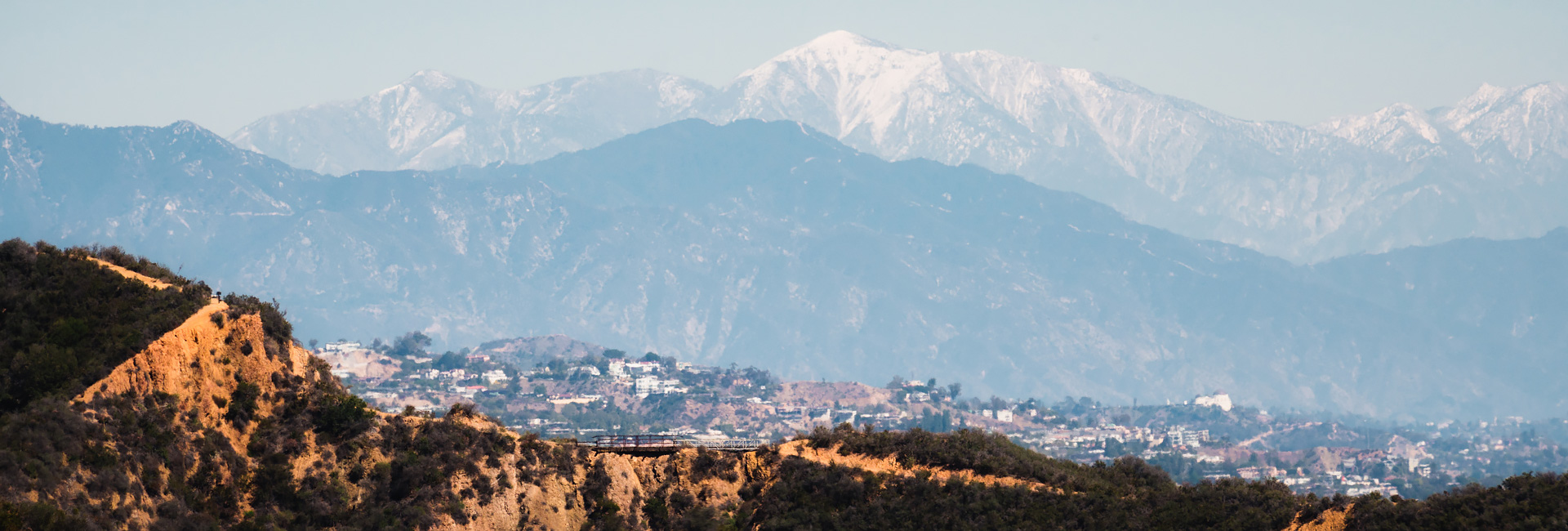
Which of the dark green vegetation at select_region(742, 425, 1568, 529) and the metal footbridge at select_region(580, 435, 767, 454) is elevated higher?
the metal footbridge at select_region(580, 435, 767, 454)

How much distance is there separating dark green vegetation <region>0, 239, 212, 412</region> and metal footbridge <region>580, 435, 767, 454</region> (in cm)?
1758

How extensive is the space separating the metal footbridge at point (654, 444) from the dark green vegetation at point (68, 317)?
17576 mm

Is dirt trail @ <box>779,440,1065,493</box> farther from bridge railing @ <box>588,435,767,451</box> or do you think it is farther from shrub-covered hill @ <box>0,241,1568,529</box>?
bridge railing @ <box>588,435,767,451</box>

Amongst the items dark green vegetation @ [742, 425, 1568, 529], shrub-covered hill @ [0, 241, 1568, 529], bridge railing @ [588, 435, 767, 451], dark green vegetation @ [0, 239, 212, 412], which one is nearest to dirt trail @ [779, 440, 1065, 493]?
shrub-covered hill @ [0, 241, 1568, 529]

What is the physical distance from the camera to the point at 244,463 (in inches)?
→ 2430

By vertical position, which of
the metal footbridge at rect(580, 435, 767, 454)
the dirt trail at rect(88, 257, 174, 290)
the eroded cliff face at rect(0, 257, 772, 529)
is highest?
the dirt trail at rect(88, 257, 174, 290)

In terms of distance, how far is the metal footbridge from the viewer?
73875mm

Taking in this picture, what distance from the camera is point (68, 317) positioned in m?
62.8

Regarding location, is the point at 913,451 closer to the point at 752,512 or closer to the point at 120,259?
the point at 752,512

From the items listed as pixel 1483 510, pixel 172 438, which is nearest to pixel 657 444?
pixel 172 438

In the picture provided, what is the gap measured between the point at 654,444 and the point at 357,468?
49.0 feet

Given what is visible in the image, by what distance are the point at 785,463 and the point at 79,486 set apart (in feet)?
93.4

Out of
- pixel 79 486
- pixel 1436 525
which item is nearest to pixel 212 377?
pixel 79 486

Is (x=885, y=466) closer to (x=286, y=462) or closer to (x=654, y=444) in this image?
(x=654, y=444)
